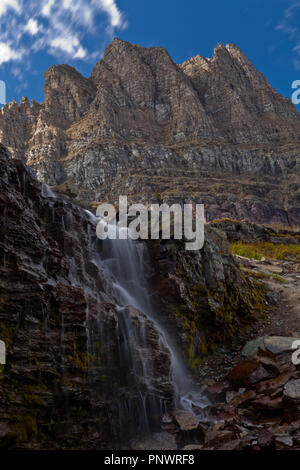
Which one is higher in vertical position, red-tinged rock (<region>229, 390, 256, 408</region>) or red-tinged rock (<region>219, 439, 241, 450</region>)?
red-tinged rock (<region>229, 390, 256, 408</region>)

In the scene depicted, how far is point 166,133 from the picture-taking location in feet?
321

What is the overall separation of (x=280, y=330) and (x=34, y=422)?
8685 mm

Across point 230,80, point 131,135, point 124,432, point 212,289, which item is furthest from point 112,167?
point 124,432

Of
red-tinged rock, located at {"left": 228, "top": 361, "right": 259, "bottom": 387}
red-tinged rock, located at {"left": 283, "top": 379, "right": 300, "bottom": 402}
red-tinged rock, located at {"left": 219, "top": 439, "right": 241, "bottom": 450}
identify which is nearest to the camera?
red-tinged rock, located at {"left": 219, "top": 439, "right": 241, "bottom": 450}

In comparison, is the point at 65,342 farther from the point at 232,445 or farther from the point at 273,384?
the point at 273,384

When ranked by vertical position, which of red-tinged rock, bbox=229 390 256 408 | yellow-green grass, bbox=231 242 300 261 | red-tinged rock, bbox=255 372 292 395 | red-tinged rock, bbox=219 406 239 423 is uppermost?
yellow-green grass, bbox=231 242 300 261

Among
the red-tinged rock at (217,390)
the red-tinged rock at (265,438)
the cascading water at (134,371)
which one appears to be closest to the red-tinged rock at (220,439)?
the red-tinged rock at (265,438)

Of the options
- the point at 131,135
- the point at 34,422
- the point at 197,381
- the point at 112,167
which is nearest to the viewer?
the point at 34,422

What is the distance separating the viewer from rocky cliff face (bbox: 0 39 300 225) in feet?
253

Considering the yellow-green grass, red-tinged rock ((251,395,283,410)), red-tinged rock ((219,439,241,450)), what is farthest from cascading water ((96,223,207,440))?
the yellow-green grass

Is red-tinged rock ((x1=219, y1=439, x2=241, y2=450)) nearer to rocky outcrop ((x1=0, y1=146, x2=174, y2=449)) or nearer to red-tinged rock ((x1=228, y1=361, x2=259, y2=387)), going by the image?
rocky outcrop ((x1=0, y1=146, x2=174, y2=449))

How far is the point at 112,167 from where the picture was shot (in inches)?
3209

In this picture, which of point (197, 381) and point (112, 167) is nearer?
point (197, 381)

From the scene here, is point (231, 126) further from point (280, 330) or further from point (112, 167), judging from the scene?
point (280, 330)
